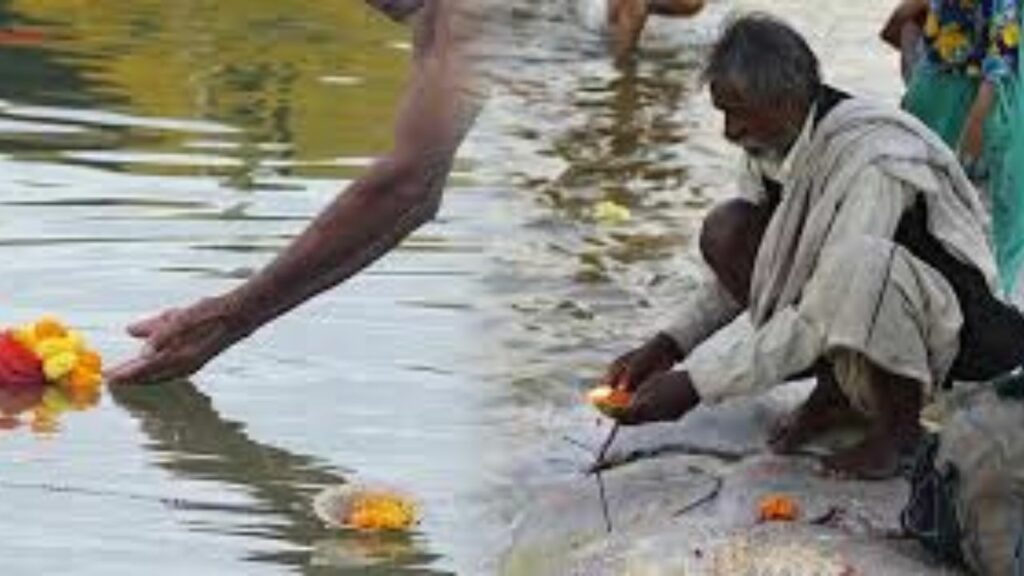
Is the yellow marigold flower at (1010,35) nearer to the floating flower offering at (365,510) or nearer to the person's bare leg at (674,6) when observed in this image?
the floating flower offering at (365,510)

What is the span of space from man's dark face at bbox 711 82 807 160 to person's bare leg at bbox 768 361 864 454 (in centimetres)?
51

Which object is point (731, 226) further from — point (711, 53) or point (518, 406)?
point (518, 406)

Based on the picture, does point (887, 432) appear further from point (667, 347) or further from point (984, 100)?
point (984, 100)

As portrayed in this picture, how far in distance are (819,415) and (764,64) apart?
0.79 m

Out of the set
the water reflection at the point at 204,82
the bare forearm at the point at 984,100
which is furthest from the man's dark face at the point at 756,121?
the water reflection at the point at 204,82

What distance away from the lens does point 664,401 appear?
536cm

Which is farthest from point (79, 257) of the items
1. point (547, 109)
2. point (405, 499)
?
point (547, 109)

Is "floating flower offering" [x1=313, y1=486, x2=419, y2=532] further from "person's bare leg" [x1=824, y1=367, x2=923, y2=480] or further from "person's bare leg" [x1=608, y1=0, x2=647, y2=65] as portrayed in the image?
"person's bare leg" [x1=608, y1=0, x2=647, y2=65]

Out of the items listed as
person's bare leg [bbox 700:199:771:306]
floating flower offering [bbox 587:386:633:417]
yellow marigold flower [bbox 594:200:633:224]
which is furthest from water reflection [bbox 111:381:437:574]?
yellow marigold flower [bbox 594:200:633:224]

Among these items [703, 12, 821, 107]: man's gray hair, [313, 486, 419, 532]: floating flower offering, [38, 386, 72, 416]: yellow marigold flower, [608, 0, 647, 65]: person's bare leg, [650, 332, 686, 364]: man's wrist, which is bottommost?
[608, 0, 647, 65]: person's bare leg

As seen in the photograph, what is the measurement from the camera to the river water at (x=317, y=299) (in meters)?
5.62

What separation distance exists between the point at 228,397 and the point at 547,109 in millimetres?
5559

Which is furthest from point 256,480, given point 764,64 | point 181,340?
point 764,64

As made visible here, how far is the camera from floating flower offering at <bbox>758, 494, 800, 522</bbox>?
5055 millimetres
